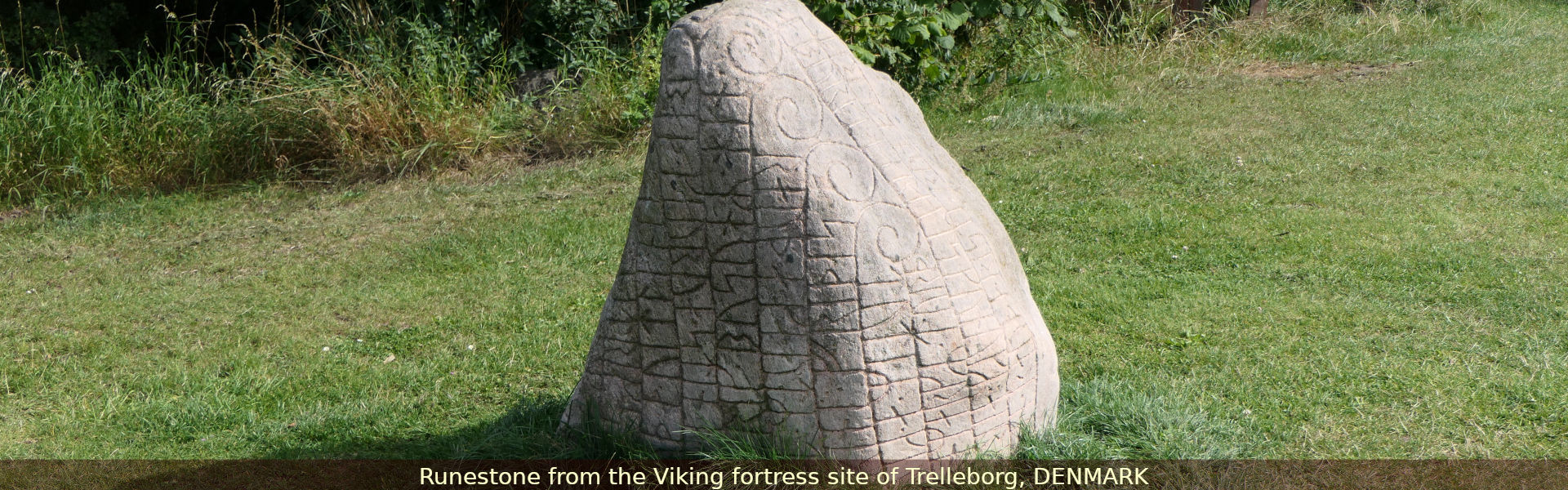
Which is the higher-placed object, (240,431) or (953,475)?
(953,475)

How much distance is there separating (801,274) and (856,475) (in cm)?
61

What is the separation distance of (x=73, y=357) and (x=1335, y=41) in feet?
30.4

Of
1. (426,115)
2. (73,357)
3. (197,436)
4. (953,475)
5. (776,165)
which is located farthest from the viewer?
(426,115)

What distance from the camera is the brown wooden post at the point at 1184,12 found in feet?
33.2

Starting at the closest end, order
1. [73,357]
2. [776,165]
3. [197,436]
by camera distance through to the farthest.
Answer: [776,165] < [197,436] < [73,357]

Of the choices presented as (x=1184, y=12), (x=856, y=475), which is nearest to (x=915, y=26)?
(x=1184, y=12)

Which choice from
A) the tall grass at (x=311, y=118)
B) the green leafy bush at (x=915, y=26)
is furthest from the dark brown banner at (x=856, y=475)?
the green leafy bush at (x=915, y=26)

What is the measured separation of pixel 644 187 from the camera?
124 inches

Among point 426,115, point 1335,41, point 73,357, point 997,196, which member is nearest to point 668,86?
point 73,357

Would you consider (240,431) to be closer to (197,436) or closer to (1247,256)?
(197,436)

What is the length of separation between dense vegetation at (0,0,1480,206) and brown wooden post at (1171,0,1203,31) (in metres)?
1.27

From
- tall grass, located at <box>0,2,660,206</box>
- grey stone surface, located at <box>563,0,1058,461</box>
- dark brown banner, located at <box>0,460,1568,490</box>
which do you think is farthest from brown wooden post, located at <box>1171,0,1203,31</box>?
grey stone surface, located at <box>563,0,1058,461</box>

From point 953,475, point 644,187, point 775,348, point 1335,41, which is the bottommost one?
point 1335,41

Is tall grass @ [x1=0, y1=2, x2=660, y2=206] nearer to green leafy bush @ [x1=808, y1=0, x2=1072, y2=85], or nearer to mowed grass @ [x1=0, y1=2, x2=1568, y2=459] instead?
mowed grass @ [x1=0, y1=2, x2=1568, y2=459]
